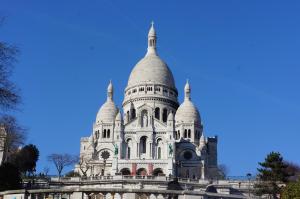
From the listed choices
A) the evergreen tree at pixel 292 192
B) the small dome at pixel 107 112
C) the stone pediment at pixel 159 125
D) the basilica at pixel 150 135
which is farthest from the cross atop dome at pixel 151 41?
the evergreen tree at pixel 292 192

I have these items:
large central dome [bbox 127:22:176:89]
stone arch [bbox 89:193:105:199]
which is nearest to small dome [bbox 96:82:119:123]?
large central dome [bbox 127:22:176:89]

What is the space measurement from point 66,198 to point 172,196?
16.7 ft

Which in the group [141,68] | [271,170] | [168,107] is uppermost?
[141,68]

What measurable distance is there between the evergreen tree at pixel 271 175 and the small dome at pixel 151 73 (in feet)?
186

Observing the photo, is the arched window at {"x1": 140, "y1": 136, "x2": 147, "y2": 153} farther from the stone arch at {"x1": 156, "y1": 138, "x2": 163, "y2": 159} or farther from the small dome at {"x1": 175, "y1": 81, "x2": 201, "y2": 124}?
the small dome at {"x1": 175, "y1": 81, "x2": 201, "y2": 124}

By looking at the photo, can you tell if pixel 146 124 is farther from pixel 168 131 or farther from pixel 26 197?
pixel 26 197

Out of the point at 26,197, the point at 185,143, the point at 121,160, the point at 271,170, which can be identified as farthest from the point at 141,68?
the point at 26,197

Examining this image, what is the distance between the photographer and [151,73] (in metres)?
109

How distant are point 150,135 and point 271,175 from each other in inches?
1691

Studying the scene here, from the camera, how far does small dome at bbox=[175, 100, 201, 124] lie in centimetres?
10238

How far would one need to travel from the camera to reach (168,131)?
92.9m

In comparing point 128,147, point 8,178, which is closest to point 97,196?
point 8,178

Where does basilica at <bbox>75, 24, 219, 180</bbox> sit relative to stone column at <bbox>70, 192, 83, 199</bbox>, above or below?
above

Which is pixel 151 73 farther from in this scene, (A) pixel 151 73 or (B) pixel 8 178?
(B) pixel 8 178
